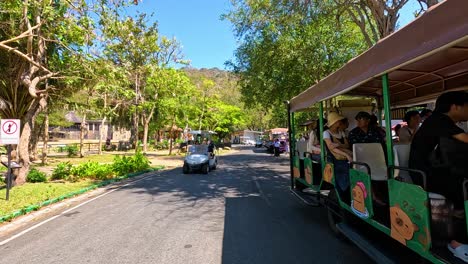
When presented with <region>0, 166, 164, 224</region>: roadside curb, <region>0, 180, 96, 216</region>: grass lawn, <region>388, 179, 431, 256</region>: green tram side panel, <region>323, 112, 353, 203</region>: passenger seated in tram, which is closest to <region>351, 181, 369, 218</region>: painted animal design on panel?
<region>323, 112, 353, 203</region>: passenger seated in tram

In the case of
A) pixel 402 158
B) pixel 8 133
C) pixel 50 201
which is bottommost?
pixel 50 201

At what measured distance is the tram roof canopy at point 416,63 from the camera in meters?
2.62

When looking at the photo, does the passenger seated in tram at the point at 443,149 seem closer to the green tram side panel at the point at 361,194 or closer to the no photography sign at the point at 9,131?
the green tram side panel at the point at 361,194

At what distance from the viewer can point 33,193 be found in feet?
34.8

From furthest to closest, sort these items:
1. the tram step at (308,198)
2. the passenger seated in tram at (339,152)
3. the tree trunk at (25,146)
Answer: the tree trunk at (25,146) → the tram step at (308,198) → the passenger seated in tram at (339,152)

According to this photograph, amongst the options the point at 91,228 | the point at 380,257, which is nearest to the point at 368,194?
the point at 380,257

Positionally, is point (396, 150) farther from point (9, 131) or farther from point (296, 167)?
point (9, 131)

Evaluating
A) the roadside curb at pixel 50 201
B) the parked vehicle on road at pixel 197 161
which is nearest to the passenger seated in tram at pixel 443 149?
the roadside curb at pixel 50 201

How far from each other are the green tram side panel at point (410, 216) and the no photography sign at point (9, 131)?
9.85 meters

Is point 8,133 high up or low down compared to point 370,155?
up

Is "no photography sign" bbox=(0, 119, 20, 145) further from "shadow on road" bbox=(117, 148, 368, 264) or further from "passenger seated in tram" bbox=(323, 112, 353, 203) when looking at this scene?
"passenger seated in tram" bbox=(323, 112, 353, 203)

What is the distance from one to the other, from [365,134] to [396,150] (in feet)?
4.50

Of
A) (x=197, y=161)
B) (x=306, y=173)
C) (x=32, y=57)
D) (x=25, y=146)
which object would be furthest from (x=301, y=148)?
(x=25, y=146)

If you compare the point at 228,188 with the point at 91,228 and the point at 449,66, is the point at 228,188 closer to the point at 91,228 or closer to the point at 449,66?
the point at 91,228
